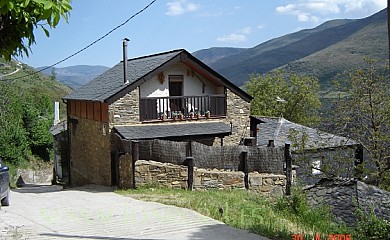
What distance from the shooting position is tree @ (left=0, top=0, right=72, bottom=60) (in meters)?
3.12

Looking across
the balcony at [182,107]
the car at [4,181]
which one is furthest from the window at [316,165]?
the car at [4,181]

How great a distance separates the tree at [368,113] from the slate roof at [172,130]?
201 inches

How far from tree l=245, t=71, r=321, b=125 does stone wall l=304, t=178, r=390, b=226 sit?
78.4ft

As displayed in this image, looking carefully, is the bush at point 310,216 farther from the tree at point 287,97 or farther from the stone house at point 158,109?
the tree at point 287,97

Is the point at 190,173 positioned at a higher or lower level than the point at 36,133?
lower

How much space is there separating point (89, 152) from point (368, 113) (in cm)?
1195

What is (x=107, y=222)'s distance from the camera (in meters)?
8.94

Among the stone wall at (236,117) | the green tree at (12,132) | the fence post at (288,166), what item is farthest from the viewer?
the green tree at (12,132)

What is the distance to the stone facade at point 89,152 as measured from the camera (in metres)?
17.8

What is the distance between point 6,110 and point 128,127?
2411 cm

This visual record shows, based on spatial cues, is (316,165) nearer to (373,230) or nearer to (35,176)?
(373,230)

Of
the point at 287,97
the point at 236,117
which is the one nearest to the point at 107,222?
the point at 236,117

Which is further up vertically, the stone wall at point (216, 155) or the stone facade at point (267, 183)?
the stone wall at point (216, 155)

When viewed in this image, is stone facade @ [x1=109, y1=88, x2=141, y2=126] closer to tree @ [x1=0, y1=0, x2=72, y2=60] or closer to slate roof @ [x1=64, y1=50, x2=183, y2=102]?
slate roof @ [x1=64, y1=50, x2=183, y2=102]
